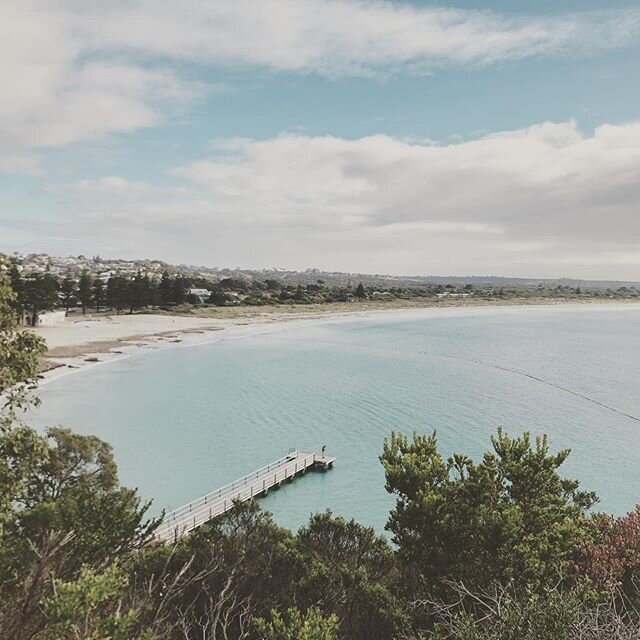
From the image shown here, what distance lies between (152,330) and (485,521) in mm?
75447

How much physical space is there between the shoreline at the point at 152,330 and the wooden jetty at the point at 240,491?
14.7 meters

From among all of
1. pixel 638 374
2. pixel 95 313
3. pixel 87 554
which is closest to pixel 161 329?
pixel 95 313

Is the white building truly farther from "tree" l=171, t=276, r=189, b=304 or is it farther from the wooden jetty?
the wooden jetty

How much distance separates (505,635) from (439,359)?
5971 centimetres

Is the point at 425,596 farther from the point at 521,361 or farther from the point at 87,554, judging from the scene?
the point at 521,361

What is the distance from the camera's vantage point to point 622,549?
12.0m

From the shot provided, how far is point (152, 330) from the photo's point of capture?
80.5 m

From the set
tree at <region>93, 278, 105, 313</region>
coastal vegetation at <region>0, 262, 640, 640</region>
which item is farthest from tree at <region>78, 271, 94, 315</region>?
coastal vegetation at <region>0, 262, 640, 640</region>

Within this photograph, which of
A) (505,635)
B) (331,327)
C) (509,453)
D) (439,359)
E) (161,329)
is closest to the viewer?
(505,635)

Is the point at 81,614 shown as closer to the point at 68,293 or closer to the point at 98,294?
the point at 98,294

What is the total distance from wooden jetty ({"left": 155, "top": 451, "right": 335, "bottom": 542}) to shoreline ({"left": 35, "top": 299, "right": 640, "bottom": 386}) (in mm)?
14749

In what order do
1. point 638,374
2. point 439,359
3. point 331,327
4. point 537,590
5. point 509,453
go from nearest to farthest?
point 537,590 → point 509,453 → point 638,374 → point 439,359 → point 331,327

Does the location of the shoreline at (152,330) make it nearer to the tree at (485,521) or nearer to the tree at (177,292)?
the tree at (177,292)

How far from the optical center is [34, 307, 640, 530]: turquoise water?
26.3 meters
